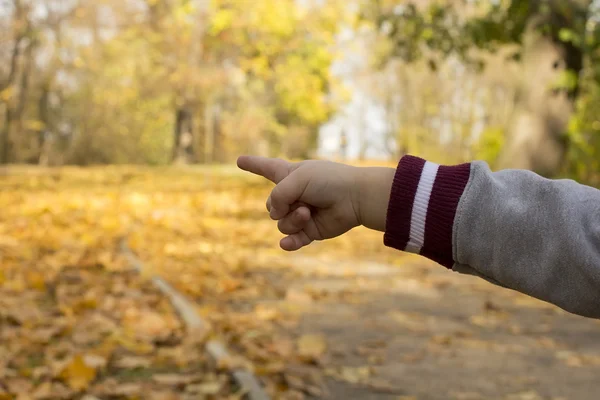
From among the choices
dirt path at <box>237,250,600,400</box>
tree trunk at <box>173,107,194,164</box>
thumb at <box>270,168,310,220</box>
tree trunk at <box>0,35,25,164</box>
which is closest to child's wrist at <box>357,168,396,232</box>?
thumb at <box>270,168,310,220</box>

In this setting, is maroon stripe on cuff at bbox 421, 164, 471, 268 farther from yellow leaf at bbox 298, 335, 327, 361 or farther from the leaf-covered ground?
yellow leaf at bbox 298, 335, 327, 361

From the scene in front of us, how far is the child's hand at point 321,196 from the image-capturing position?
1.89 metres

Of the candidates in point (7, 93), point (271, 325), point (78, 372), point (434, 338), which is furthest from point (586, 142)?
point (7, 93)

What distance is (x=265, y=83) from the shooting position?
42.8m

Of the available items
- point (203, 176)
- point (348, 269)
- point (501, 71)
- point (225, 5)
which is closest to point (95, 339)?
point (348, 269)

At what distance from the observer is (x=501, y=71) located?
1117 inches

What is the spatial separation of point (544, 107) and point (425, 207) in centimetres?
1061

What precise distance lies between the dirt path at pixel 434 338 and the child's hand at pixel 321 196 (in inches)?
73.6

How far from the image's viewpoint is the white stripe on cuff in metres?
1.75

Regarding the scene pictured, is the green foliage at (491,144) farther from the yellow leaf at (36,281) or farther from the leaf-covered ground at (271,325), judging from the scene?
the yellow leaf at (36,281)

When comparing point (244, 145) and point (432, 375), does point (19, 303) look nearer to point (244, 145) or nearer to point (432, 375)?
point (432, 375)

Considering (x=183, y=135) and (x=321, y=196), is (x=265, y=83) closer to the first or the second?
(x=183, y=135)

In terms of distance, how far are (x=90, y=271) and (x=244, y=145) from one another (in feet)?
116

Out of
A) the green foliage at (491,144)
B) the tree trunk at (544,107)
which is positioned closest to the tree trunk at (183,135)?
the green foliage at (491,144)
